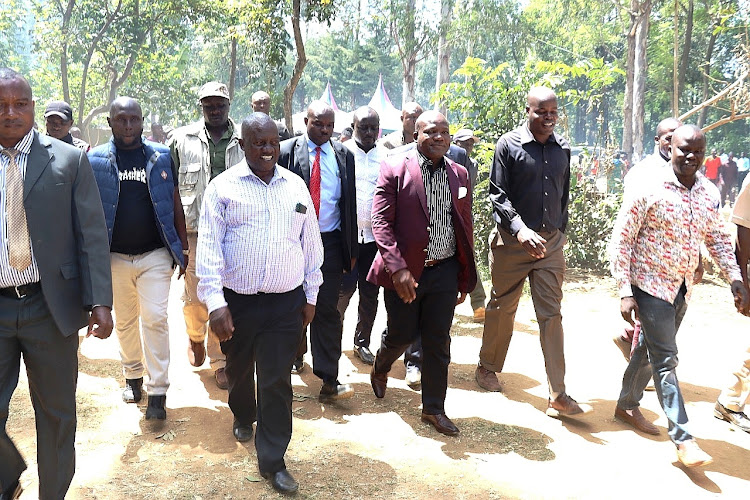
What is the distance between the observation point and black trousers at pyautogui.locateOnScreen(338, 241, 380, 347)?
594cm

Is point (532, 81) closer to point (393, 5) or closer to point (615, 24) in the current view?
point (393, 5)

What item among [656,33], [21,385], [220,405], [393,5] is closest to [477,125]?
[220,405]

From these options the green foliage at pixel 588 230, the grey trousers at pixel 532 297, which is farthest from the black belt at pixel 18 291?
the green foliage at pixel 588 230

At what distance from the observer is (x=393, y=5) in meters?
27.4

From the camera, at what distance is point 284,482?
12.9 ft

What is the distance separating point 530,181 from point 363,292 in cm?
192

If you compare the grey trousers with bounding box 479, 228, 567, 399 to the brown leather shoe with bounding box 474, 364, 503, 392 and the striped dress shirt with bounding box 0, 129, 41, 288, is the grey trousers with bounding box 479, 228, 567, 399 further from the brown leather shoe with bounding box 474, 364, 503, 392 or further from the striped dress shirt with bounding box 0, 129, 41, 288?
the striped dress shirt with bounding box 0, 129, 41, 288

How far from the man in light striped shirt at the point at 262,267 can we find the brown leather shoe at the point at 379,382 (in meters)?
1.46

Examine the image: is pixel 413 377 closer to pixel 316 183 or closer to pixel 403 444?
pixel 403 444

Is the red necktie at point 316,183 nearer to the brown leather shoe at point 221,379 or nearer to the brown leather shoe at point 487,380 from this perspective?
the brown leather shoe at point 221,379

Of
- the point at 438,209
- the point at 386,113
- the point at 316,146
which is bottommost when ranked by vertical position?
the point at 438,209

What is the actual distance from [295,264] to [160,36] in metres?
21.6

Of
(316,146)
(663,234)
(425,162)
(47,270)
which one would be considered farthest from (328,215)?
(47,270)

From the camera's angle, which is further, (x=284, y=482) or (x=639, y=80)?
(x=639, y=80)
